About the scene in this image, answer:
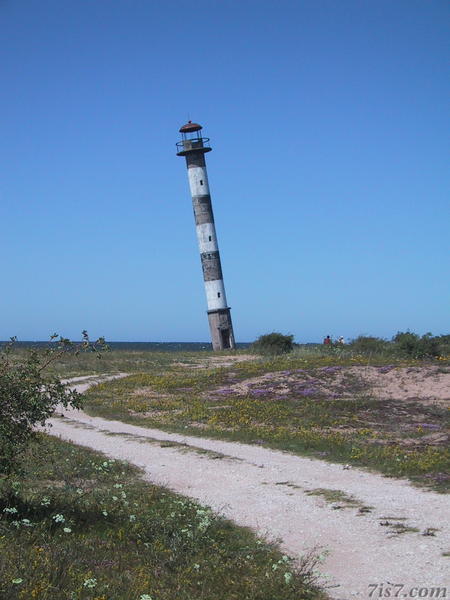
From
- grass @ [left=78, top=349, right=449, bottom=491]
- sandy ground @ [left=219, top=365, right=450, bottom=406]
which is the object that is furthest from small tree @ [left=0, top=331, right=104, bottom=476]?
sandy ground @ [left=219, top=365, right=450, bottom=406]

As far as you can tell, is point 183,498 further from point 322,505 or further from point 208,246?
point 208,246

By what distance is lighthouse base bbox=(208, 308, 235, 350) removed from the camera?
5412cm

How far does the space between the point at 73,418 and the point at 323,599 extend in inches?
714

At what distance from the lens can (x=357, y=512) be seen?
11.4 metres

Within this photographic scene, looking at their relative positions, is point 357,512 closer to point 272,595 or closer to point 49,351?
point 272,595

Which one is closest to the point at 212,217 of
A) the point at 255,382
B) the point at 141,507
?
the point at 255,382

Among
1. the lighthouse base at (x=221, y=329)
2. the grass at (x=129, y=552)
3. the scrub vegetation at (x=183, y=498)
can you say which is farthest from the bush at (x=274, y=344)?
the grass at (x=129, y=552)

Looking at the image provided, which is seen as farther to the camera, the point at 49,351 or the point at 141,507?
the point at 141,507

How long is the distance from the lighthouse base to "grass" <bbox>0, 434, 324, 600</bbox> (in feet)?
136

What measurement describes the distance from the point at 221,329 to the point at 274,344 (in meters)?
4.74

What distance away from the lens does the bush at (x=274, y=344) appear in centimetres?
5169

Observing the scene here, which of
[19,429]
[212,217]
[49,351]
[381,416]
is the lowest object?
[381,416]

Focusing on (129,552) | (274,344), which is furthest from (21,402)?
(274,344)

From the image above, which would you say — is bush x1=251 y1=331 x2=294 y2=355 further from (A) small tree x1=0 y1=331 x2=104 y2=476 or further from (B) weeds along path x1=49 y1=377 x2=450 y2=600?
(A) small tree x1=0 y1=331 x2=104 y2=476
